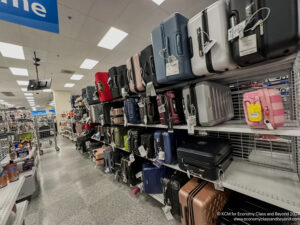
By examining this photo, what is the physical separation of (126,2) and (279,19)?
103 inches

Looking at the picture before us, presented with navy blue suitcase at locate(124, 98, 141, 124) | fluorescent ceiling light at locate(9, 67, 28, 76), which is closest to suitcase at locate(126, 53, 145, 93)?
navy blue suitcase at locate(124, 98, 141, 124)

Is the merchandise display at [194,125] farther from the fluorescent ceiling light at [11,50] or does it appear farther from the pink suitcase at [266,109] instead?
the fluorescent ceiling light at [11,50]

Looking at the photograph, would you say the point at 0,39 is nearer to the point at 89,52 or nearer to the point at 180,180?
the point at 89,52

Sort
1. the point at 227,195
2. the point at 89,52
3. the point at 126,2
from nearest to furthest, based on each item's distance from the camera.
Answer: the point at 227,195 → the point at 126,2 → the point at 89,52

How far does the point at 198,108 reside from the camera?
103 centimetres

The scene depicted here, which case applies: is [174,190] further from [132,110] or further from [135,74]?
[135,74]

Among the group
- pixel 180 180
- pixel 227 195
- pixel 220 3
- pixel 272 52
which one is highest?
pixel 220 3

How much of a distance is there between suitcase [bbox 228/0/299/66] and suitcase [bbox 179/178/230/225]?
107 centimetres

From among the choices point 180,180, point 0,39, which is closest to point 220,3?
point 180,180

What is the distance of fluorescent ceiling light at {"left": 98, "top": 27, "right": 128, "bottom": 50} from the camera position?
10.4ft

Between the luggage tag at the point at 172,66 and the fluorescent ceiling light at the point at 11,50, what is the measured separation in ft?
15.2

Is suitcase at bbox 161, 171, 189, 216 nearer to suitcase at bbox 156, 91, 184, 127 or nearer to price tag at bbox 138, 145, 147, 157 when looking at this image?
price tag at bbox 138, 145, 147, 157

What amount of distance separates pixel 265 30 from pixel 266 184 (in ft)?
3.42

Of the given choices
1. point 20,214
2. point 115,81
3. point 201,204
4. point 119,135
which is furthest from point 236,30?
point 20,214
